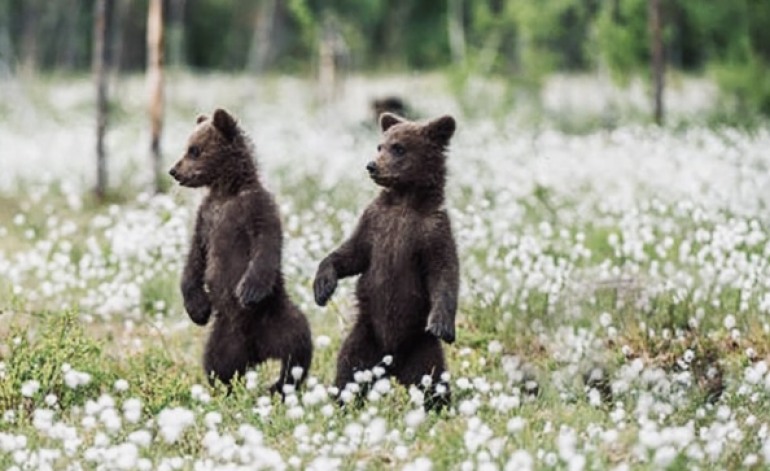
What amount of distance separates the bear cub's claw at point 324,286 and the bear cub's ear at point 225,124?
1.07 meters

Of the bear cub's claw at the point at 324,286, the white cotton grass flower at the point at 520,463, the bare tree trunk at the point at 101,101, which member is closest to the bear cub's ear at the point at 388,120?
the bear cub's claw at the point at 324,286

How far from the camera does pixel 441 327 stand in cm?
777

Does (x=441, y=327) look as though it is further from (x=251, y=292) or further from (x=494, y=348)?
(x=494, y=348)

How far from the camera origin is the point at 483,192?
608 inches

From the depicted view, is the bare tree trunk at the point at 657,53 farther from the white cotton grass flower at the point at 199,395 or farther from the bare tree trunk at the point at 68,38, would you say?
the bare tree trunk at the point at 68,38

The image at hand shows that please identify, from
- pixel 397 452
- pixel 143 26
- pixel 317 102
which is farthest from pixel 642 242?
pixel 143 26

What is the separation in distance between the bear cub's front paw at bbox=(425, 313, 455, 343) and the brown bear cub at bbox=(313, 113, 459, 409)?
0.22m

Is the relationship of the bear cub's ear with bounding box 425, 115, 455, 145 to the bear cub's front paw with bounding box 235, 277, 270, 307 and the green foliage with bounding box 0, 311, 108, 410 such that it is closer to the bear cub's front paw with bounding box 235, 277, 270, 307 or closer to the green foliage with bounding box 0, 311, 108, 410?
the bear cub's front paw with bounding box 235, 277, 270, 307

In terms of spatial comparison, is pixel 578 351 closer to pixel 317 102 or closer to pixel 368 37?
pixel 317 102

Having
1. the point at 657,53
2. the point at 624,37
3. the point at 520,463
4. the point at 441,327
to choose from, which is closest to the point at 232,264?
the point at 441,327

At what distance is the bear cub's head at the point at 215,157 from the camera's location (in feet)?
28.2

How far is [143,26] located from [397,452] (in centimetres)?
6410

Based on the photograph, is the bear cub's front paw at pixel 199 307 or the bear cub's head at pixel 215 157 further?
the bear cub's front paw at pixel 199 307

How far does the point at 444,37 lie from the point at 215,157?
2008 inches
